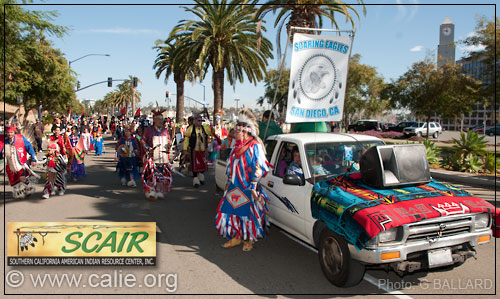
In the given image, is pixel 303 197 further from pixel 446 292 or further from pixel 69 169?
pixel 69 169

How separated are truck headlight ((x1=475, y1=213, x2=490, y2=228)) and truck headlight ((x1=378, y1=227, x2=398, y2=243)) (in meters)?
1.10

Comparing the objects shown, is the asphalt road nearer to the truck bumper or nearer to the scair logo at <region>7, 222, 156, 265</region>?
the scair logo at <region>7, 222, 156, 265</region>

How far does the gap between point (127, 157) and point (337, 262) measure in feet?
24.6

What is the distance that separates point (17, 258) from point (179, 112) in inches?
1122

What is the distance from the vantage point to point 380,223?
11.9 feet

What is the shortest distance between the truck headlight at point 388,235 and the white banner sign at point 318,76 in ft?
6.70

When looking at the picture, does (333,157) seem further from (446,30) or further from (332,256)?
(446,30)

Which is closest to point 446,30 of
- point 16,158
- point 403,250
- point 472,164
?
point 472,164

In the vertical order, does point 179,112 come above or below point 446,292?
above

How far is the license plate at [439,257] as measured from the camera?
12.3 feet

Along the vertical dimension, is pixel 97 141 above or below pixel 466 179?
above

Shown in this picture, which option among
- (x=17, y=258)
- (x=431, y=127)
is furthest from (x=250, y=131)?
(x=431, y=127)

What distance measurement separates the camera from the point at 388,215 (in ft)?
12.2

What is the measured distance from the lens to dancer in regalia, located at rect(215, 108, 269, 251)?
17.1ft
